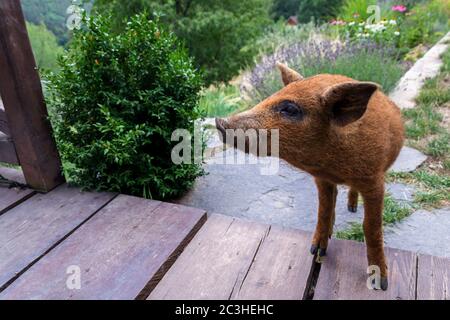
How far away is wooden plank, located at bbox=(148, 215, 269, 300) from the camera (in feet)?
5.88

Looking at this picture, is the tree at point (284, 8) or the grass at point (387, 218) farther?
the tree at point (284, 8)

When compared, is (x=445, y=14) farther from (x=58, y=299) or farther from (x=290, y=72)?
(x=58, y=299)

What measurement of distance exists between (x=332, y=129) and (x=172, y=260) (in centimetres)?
107

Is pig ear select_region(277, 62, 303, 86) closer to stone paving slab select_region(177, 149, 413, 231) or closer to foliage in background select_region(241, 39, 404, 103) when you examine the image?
stone paving slab select_region(177, 149, 413, 231)

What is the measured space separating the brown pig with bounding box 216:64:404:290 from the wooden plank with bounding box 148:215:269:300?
0.68 m

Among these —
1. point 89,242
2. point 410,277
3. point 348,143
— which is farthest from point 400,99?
point 89,242

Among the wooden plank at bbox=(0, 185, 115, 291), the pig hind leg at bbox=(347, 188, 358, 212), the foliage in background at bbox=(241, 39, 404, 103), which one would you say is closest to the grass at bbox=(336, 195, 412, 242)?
the pig hind leg at bbox=(347, 188, 358, 212)

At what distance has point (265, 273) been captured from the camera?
1896 millimetres

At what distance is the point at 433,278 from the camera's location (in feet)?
5.96

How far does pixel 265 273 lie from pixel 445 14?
940cm

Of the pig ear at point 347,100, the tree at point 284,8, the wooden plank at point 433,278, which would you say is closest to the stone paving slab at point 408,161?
the wooden plank at point 433,278

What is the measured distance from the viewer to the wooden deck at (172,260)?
1.77m

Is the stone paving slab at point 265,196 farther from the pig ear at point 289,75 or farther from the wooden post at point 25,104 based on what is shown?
the pig ear at point 289,75

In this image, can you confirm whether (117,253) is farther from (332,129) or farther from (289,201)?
(289,201)
